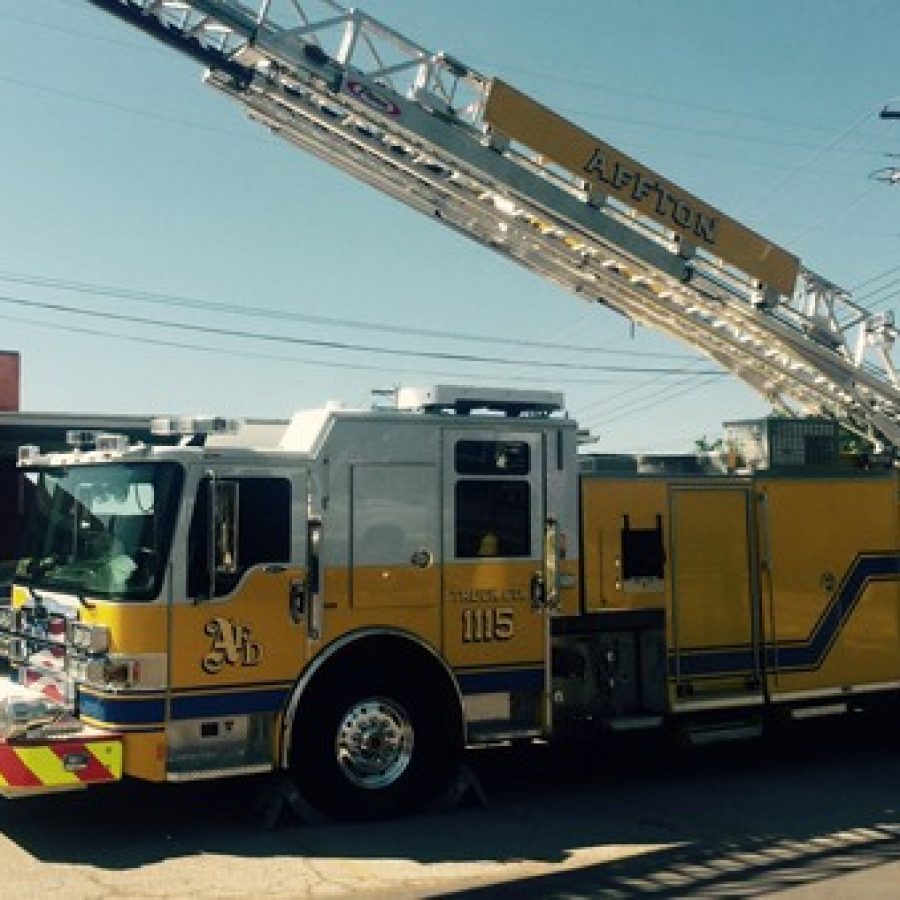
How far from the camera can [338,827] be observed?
7316 mm

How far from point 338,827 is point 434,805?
76 cm

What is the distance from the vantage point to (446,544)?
7.95m

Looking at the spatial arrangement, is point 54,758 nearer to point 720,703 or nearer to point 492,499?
point 492,499

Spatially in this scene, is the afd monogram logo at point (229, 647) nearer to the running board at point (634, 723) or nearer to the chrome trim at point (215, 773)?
the chrome trim at point (215, 773)

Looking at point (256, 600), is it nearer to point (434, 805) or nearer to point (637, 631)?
point (434, 805)

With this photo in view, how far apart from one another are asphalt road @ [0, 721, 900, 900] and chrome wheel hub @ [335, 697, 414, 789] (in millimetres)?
331

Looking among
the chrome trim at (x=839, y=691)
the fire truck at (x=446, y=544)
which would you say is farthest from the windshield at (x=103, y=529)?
the chrome trim at (x=839, y=691)

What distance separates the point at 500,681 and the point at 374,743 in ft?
3.29

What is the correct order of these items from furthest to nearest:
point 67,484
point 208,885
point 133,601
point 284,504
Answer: point 67,484 < point 284,504 < point 133,601 < point 208,885

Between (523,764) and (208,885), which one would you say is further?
(523,764)

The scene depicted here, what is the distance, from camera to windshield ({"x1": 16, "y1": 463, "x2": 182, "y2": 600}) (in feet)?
23.2

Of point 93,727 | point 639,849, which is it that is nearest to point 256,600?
point 93,727

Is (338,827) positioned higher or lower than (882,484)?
lower

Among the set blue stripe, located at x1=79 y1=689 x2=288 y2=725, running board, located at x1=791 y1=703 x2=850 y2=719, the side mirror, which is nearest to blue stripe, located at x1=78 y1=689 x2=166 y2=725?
blue stripe, located at x1=79 y1=689 x2=288 y2=725
